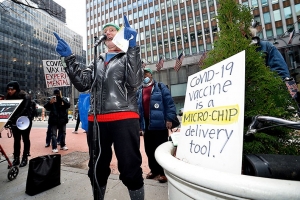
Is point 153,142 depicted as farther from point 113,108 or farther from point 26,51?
point 26,51

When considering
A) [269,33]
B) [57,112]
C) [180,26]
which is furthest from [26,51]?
[269,33]

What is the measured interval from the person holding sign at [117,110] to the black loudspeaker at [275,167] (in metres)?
0.90

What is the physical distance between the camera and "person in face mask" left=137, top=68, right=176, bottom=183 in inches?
104

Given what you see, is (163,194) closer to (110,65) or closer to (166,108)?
(166,108)

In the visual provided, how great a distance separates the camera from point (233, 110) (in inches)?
34.7

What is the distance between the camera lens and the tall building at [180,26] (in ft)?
87.4

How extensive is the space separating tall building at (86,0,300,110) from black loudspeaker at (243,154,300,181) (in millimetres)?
25895

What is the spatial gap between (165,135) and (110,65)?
5.26 feet

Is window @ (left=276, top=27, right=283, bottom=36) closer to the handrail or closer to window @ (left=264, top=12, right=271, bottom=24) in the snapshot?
window @ (left=264, top=12, right=271, bottom=24)

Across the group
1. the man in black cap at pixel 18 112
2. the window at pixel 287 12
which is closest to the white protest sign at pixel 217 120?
the man in black cap at pixel 18 112

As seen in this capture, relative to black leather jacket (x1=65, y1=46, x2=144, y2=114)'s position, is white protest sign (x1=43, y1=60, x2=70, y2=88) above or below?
→ above

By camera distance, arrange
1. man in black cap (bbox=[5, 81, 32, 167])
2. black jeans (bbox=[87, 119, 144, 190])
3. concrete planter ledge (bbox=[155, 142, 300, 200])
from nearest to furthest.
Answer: concrete planter ledge (bbox=[155, 142, 300, 200]) < black jeans (bbox=[87, 119, 144, 190]) < man in black cap (bbox=[5, 81, 32, 167])

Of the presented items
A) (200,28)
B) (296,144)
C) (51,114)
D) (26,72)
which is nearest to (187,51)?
(200,28)

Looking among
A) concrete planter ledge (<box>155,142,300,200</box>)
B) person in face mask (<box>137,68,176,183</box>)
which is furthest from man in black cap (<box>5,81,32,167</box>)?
concrete planter ledge (<box>155,142,300,200</box>)
